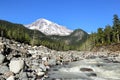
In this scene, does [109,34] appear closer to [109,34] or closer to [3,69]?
[109,34]

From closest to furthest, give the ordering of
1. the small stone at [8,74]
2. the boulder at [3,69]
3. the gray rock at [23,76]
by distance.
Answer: the gray rock at [23,76], the small stone at [8,74], the boulder at [3,69]

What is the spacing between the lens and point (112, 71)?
1110 inches

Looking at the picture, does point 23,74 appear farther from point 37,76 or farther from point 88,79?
point 88,79

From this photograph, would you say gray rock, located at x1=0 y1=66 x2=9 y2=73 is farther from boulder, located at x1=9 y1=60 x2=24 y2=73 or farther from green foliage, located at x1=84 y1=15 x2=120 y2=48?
green foliage, located at x1=84 y1=15 x2=120 y2=48

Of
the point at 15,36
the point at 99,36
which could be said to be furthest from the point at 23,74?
the point at 15,36

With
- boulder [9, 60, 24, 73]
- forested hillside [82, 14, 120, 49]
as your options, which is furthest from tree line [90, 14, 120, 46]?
boulder [9, 60, 24, 73]

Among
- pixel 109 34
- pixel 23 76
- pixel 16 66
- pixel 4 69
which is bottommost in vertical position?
pixel 23 76

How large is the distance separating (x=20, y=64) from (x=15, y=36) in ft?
354

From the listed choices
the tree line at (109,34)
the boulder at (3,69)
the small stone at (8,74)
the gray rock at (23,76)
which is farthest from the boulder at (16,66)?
the tree line at (109,34)

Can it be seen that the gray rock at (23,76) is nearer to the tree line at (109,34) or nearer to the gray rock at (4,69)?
the gray rock at (4,69)

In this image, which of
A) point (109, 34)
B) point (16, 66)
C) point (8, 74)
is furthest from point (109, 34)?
point (8, 74)

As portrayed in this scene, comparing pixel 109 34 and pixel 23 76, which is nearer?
pixel 23 76

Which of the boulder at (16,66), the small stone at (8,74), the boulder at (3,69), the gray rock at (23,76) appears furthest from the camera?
the boulder at (16,66)

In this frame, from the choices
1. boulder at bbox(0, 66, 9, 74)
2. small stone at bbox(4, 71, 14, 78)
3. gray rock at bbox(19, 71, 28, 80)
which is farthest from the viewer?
boulder at bbox(0, 66, 9, 74)
